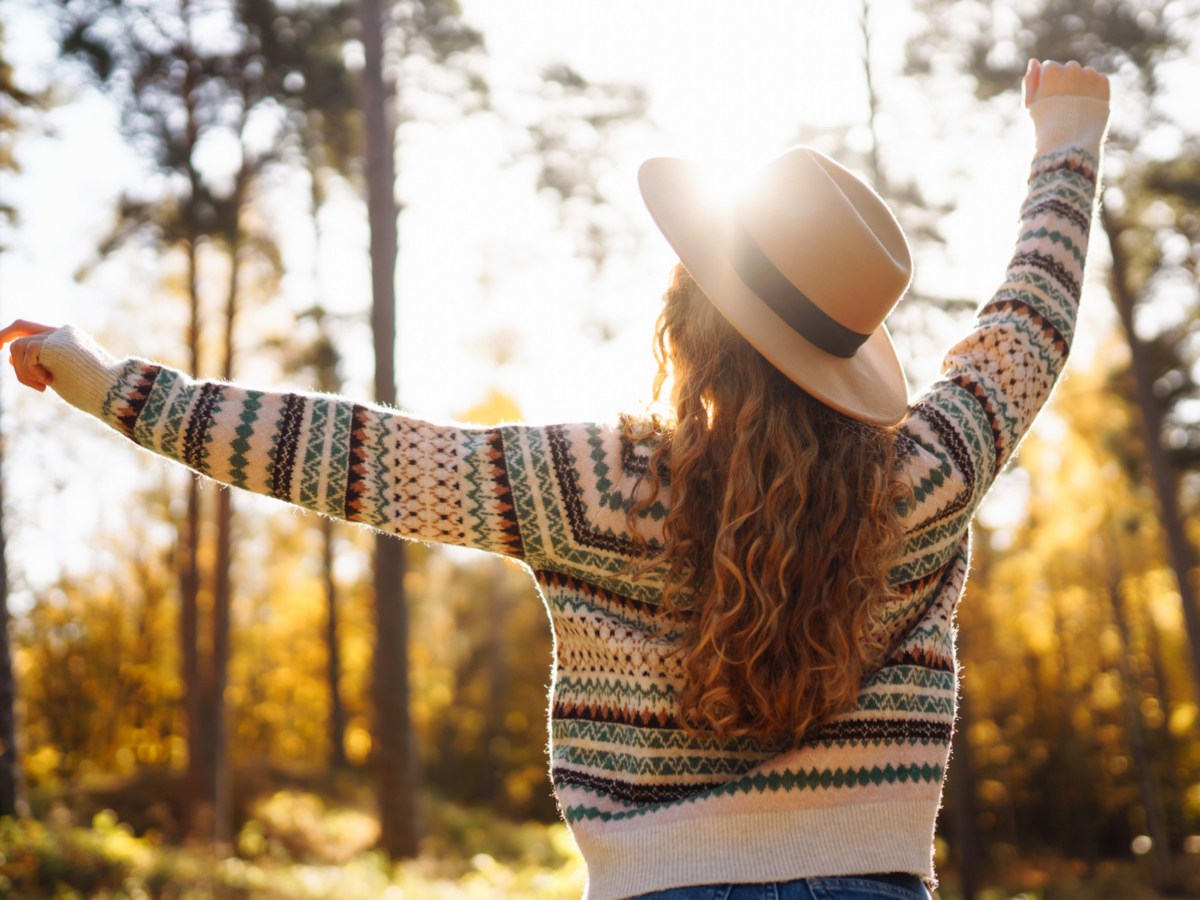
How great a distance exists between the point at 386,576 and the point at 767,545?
8387 millimetres

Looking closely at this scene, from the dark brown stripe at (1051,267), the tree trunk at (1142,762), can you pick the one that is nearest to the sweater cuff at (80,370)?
the dark brown stripe at (1051,267)

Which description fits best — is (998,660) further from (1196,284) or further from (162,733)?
(162,733)

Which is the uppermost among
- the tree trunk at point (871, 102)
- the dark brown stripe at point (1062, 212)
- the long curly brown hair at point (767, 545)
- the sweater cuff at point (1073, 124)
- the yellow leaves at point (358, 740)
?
the tree trunk at point (871, 102)

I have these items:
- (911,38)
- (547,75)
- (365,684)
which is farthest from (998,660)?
(547,75)

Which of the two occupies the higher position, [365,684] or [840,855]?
[840,855]

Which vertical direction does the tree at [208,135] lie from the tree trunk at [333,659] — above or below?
above

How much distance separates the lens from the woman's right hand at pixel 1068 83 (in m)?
1.83

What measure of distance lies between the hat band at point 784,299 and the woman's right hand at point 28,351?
939 millimetres

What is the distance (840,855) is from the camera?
1.32 meters

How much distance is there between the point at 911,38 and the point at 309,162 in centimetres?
735

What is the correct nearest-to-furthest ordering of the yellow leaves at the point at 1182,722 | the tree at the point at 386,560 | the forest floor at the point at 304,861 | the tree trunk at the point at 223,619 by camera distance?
the forest floor at the point at 304,861 < the tree at the point at 386,560 < the tree trunk at the point at 223,619 < the yellow leaves at the point at 1182,722

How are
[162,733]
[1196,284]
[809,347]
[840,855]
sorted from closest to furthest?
[840,855], [809,347], [1196,284], [162,733]

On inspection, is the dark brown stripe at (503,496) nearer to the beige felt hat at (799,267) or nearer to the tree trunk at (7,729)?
the beige felt hat at (799,267)

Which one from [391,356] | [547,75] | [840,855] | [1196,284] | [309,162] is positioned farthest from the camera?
[309,162]
